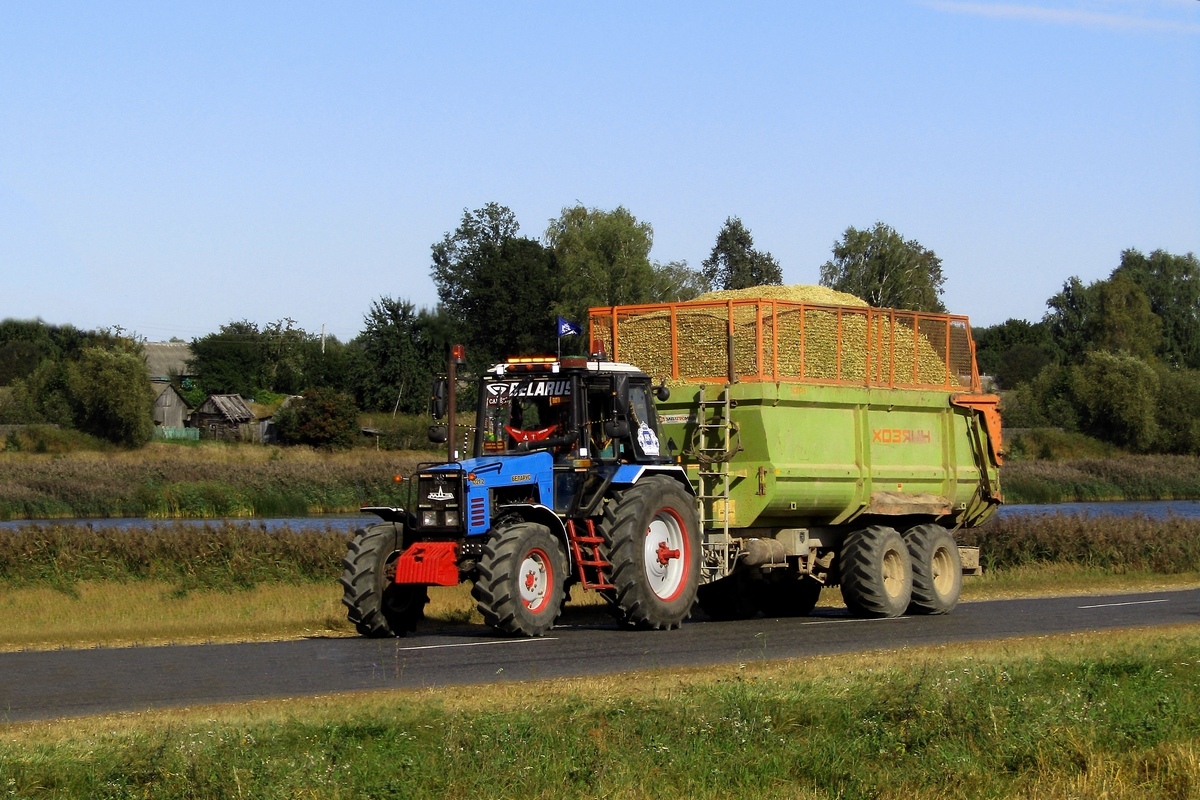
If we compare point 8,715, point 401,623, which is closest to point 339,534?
point 401,623

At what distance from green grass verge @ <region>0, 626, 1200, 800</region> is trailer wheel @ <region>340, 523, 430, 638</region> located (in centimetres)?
499

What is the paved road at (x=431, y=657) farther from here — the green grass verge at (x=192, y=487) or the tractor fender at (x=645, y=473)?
the green grass verge at (x=192, y=487)

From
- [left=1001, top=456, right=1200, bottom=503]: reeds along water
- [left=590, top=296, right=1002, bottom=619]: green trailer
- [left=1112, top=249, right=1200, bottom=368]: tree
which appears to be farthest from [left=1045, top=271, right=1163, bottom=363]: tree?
[left=590, top=296, right=1002, bottom=619]: green trailer

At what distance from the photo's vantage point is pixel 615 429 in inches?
711

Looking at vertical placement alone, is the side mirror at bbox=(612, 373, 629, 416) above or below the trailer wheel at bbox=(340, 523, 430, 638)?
above

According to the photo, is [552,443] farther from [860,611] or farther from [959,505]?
[959,505]

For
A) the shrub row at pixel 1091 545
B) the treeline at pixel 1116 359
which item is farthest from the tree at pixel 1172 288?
the shrub row at pixel 1091 545

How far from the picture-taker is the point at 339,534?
93.7 feet

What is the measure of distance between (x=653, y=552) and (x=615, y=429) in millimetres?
1534

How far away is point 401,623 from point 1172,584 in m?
16.2

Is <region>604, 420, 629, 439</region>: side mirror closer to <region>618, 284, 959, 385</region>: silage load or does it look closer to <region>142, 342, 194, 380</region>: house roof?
<region>618, 284, 959, 385</region>: silage load

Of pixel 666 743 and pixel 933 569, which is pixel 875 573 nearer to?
pixel 933 569

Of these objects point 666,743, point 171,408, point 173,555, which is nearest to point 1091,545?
→ point 173,555

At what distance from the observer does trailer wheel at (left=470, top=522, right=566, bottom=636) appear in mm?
16172
